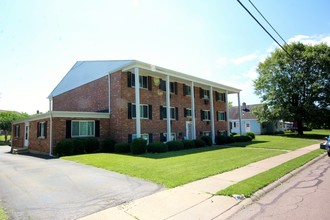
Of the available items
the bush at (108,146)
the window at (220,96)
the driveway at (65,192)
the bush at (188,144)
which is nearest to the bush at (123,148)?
the bush at (108,146)

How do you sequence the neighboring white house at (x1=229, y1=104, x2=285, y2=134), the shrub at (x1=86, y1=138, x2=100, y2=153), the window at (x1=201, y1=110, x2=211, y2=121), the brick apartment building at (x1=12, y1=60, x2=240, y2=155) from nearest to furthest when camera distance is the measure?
the shrub at (x1=86, y1=138, x2=100, y2=153) < the brick apartment building at (x1=12, y1=60, x2=240, y2=155) < the window at (x1=201, y1=110, x2=211, y2=121) < the neighboring white house at (x1=229, y1=104, x2=285, y2=134)

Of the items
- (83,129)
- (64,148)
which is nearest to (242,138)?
(83,129)

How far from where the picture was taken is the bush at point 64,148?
16.4 meters

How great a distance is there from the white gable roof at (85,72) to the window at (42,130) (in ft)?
21.2

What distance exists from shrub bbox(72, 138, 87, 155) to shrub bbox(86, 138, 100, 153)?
32 centimetres

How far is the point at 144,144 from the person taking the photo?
54.4 feet

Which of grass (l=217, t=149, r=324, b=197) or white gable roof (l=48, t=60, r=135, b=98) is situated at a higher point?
white gable roof (l=48, t=60, r=135, b=98)

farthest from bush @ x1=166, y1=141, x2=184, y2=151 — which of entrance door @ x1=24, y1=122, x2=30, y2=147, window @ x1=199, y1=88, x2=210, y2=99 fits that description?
entrance door @ x1=24, y1=122, x2=30, y2=147

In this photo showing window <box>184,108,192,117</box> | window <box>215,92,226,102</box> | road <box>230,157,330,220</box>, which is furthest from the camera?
window <box>215,92,226,102</box>

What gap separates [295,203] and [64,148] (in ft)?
48.4

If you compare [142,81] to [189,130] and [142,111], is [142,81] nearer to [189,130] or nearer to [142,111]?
[142,111]

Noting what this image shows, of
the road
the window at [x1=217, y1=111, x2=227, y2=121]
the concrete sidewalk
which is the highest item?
the window at [x1=217, y1=111, x2=227, y2=121]

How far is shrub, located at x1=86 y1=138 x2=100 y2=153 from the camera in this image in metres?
18.0

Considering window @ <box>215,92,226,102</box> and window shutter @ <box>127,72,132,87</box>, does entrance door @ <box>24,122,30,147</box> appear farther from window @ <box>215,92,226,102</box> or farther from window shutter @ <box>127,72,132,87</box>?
window @ <box>215,92,226,102</box>
